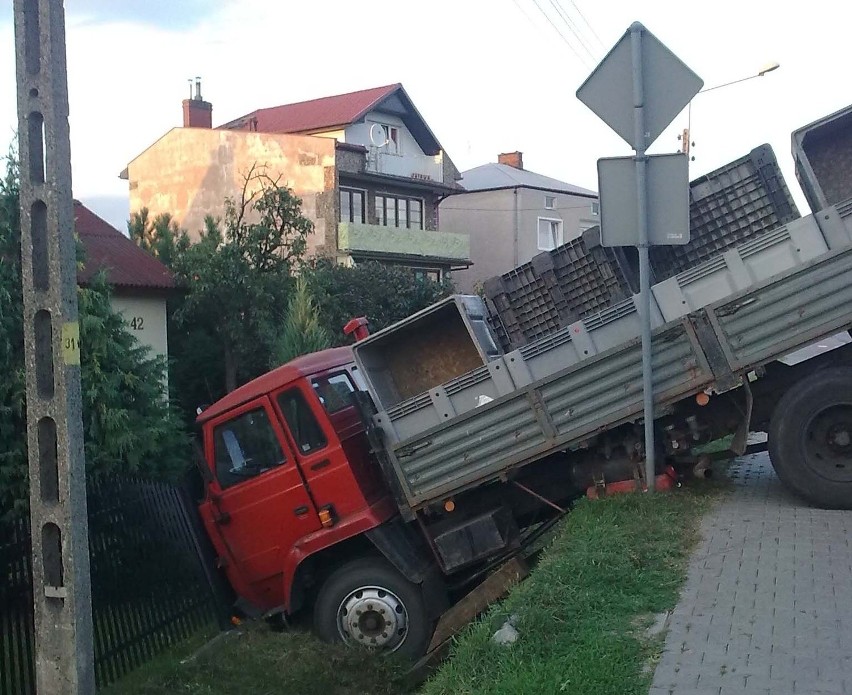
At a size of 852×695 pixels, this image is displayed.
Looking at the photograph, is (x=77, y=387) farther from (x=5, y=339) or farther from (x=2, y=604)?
(x=5, y=339)

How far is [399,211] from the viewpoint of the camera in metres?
34.9

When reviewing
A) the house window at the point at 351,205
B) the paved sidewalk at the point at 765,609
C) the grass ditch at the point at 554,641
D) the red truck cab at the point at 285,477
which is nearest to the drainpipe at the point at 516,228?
the house window at the point at 351,205

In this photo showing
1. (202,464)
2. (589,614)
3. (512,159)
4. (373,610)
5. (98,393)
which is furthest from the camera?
(512,159)

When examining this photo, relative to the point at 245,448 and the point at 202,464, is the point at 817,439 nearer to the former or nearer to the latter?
the point at 245,448

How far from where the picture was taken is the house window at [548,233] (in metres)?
43.6

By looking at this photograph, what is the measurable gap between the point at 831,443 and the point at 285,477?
14.2 ft

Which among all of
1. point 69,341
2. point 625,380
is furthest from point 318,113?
point 69,341

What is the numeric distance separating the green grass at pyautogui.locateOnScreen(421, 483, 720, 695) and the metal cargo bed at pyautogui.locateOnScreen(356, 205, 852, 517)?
3.17ft

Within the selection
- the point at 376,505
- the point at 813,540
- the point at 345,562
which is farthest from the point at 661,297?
the point at 345,562

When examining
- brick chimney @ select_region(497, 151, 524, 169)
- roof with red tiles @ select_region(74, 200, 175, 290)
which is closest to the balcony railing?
roof with red tiles @ select_region(74, 200, 175, 290)

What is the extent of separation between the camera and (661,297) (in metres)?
7.41

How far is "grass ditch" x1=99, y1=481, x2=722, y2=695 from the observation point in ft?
14.5

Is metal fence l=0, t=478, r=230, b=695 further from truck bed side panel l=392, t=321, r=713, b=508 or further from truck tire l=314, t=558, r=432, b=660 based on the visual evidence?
truck bed side panel l=392, t=321, r=713, b=508

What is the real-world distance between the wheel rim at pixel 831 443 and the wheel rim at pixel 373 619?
341 cm
